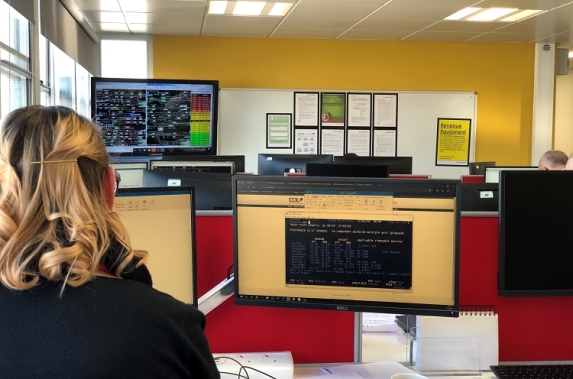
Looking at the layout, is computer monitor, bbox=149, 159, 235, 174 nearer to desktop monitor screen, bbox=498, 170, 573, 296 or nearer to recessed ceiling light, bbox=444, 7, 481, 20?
desktop monitor screen, bbox=498, 170, 573, 296

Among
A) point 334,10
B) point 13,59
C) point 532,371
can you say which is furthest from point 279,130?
point 532,371

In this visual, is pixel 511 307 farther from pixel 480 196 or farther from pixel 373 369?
pixel 480 196

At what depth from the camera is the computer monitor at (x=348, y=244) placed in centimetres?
152

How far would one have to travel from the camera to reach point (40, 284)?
0.85 m

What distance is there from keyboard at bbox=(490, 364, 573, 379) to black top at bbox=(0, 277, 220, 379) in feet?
3.29

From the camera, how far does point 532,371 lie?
5.11 feet

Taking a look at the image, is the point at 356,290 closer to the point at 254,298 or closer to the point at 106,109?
the point at 254,298

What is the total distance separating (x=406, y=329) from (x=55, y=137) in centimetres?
119

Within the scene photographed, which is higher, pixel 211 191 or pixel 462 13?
pixel 462 13

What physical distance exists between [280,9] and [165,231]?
4.67 meters

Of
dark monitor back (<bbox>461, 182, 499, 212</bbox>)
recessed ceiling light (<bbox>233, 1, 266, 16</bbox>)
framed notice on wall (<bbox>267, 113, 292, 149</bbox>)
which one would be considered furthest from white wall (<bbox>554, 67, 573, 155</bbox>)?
dark monitor back (<bbox>461, 182, 499, 212</bbox>)

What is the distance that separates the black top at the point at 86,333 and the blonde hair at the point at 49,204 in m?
0.03

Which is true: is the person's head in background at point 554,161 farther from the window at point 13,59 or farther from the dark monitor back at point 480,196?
the window at point 13,59

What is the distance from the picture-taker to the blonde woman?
0.82 m
